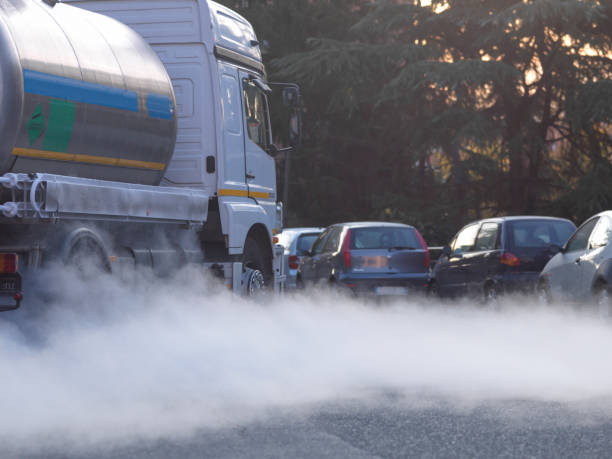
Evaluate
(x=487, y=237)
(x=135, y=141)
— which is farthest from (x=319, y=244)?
Answer: (x=135, y=141)

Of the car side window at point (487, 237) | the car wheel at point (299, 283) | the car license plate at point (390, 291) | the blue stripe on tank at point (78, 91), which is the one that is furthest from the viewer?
the car wheel at point (299, 283)

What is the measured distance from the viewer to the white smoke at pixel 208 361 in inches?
277

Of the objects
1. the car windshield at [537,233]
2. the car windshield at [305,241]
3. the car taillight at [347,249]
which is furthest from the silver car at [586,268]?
the car windshield at [305,241]

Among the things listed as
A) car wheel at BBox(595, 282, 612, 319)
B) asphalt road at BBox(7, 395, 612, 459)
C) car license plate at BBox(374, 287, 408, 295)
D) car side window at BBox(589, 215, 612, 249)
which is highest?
car side window at BBox(589, 215, 612, 249)

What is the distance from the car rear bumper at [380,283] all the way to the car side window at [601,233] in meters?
5.60

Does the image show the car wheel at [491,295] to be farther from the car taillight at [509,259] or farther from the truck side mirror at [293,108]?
the truck side mirror at [293,108]

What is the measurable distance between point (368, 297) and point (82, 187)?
9648 millimetres

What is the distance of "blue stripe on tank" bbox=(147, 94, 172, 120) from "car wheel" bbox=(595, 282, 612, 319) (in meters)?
5.03

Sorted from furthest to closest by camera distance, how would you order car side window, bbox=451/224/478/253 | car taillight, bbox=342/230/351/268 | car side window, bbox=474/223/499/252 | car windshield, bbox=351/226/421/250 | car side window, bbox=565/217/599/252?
car windshield, bbox=351/226/421/250
car taillight, bbox=342/230/351/268
car side window, bbox=451/224/478/253
car side window, bbox=474/223/499/252
car side window, bbox=565/217/599/252

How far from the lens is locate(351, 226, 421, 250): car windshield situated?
18.3 metres

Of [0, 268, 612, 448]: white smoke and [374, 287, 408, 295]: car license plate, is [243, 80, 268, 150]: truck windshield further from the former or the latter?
[374, 287, 408, 295]: car license plate

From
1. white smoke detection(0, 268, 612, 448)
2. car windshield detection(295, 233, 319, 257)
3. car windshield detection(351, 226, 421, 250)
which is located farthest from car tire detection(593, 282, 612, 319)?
car windshield detection(295, 233, 319, 257)

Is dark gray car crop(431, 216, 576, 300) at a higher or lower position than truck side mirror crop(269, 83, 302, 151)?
lower

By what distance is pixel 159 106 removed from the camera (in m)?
10.6
